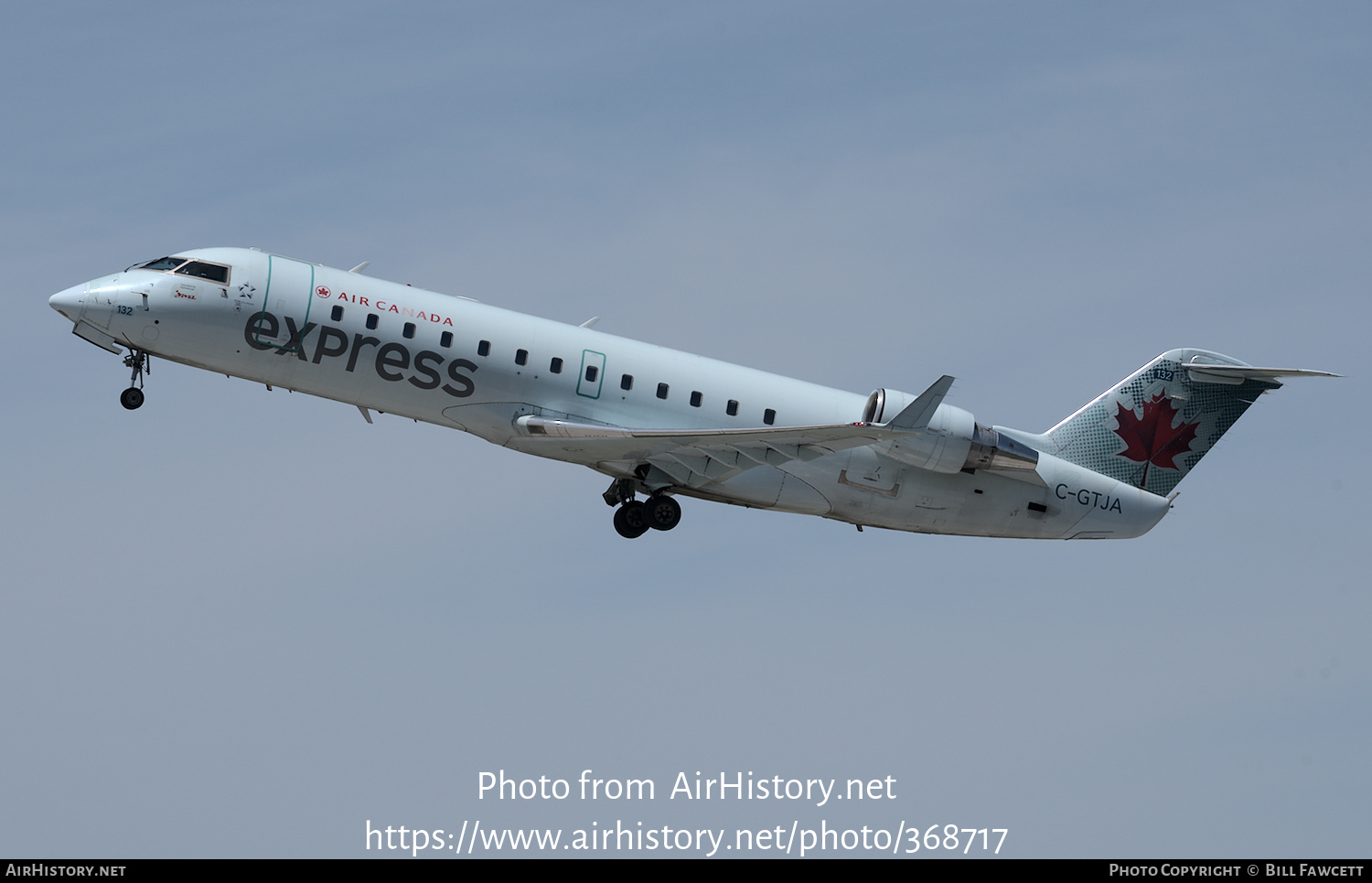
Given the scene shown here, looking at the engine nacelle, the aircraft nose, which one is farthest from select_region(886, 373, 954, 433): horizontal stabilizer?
the aircraft nose

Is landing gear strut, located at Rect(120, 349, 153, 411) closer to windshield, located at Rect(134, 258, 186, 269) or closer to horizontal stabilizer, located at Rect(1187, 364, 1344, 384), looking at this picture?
windshield, located at Rect(134, 258, 186, 269)

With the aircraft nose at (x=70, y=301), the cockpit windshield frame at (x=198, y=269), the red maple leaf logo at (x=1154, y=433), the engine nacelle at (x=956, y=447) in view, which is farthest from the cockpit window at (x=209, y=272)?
the red maple leaf logo at (x=1154, y=433)

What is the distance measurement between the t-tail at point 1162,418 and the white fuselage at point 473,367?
395 cm

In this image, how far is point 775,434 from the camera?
32500 millimetres

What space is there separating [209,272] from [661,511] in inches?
404

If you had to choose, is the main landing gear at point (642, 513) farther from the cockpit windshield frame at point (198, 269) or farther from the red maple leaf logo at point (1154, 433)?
the red maple leaf logo at point (1154, 433)

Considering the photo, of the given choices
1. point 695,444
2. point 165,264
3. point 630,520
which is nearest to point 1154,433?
point 695,444

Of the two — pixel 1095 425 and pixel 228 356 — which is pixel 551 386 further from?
pixel 1095 425

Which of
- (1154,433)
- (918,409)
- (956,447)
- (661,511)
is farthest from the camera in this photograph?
(1154,433)

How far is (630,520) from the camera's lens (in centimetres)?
3544

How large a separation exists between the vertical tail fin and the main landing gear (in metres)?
8.99

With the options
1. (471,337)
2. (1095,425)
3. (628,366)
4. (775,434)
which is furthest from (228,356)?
(1095,425)

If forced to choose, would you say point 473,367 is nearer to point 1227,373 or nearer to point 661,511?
point 661,511

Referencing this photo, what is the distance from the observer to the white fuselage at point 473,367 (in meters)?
32.7
